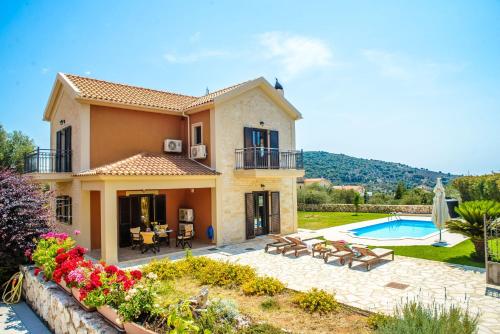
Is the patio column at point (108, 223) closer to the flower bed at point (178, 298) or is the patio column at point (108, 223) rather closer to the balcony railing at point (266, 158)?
the flower bed at point (178, 298)

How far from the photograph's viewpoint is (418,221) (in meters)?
23.0

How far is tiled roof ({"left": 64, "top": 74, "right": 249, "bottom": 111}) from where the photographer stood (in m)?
15.4

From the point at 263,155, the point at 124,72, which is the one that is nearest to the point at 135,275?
the point at 263,155

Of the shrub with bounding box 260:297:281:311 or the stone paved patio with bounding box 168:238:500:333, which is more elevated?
the shrub with bounding box 260:297:281:311

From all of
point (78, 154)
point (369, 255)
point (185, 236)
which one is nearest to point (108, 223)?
point (185, 236)

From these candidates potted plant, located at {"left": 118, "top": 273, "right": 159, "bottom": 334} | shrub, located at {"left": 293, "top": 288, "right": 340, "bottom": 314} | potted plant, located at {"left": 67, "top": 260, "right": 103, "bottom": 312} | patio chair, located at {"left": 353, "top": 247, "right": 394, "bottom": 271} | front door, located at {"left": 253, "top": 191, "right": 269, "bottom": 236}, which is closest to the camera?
potted plant, located at {"left": 118, "top": 273, "right": 159, "bottom": 334}

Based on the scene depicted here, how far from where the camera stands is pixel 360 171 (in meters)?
108

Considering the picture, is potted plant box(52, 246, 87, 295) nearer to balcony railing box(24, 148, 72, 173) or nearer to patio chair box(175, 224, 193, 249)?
patio chair box(175, 224, 193, 249)

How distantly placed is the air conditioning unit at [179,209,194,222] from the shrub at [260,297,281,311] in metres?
9.73

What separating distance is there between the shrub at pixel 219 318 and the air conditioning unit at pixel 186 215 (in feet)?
36.9

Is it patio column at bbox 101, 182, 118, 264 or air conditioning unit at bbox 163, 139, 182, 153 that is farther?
air conditioning unit at bbox 163, 139, 182, 153

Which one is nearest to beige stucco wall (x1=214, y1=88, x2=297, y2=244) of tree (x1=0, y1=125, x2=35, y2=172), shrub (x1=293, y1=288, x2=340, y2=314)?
shrub (x1=293, y1=288, x2=340, y2=314)

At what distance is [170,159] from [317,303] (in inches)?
436

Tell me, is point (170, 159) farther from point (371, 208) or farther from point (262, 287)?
point (371, 208)
